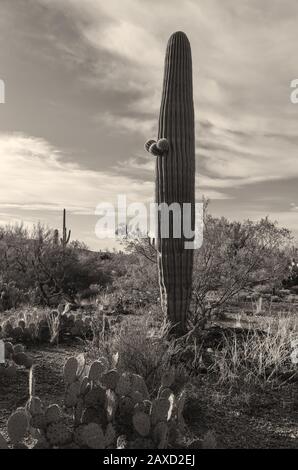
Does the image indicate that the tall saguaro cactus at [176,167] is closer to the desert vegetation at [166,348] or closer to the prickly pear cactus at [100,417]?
the desert vegetation at [166,348]

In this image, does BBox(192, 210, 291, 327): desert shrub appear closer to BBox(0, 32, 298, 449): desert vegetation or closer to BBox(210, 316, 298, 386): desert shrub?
BBox(0, 32, 298, 449): desert vegetation

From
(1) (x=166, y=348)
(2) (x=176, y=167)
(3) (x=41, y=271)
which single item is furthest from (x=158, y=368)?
(3) (x=41, y=271)

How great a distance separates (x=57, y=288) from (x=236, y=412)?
38.8ft

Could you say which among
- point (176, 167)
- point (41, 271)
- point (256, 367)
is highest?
point (176, 167)

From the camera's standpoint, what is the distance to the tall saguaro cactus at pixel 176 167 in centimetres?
887

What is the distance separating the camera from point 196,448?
14.0 feet

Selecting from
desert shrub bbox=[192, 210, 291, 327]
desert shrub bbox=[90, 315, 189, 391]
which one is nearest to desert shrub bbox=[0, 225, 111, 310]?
desert shrub bbox=[192, 210, 291, 327]

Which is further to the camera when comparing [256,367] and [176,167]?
[176,167]

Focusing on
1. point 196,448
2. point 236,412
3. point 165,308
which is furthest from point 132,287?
point 196,448

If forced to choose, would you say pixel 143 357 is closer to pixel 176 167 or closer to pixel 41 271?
pixel 176 167

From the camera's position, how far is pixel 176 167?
8.97 metres

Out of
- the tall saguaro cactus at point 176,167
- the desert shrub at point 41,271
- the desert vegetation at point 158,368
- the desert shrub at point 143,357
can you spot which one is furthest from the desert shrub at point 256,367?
the desert shrub at point 41,271

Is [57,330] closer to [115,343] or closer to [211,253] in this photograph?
[115,343]

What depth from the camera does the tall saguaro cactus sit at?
8867 millimetres
